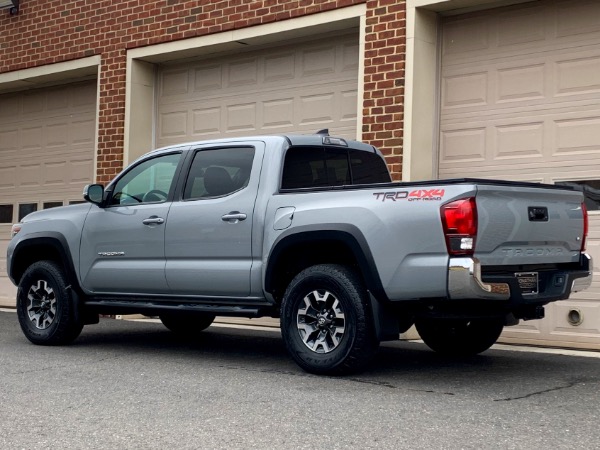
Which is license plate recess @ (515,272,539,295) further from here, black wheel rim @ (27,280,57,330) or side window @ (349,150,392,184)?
black wheel rim @ (27,280,57,330)

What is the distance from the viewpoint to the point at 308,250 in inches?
296

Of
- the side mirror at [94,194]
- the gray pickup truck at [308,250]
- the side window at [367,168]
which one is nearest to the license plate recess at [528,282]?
the gray pickup truck at [308,250]

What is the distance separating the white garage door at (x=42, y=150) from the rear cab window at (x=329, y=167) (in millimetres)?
7037

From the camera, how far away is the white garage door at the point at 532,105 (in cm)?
961

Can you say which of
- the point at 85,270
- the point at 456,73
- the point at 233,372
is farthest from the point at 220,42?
the point at 233,372

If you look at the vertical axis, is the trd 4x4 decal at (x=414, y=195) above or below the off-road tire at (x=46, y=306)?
above

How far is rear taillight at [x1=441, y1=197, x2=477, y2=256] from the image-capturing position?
6.41 meters

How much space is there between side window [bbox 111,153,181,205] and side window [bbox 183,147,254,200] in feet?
0.85

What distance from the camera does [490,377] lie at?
23.9ft

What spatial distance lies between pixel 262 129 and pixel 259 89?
556mm

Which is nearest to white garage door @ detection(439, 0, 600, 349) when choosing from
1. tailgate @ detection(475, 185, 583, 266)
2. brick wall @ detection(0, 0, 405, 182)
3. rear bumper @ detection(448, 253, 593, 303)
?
brick wall @ detection(0, 0, 405, 182)

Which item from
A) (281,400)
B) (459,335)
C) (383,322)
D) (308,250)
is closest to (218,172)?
(308,250)

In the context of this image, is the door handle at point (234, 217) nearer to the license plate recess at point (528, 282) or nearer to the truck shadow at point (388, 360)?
the truck shadow at point (388, 360)

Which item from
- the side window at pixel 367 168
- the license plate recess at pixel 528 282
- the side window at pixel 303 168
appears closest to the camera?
the license plate recess at pixel 528 282
